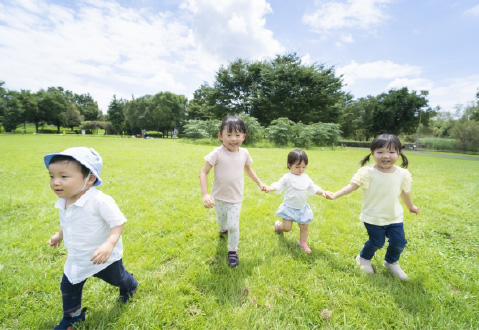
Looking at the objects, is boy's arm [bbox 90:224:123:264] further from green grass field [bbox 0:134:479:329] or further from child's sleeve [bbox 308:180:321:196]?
child's sleeve [bbox 308:180:321:196]

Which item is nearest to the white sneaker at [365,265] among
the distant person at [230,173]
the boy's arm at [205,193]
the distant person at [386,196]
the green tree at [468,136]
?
the distant person at [386,196]

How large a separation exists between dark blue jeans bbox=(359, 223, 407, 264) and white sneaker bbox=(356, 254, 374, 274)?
6 centimetres

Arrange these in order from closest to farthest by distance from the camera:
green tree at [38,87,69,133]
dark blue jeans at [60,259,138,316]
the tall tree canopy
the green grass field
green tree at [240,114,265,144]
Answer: dark blue jeans at [60,259,138,316] < the green grass field < green tree at [240,114,265,144] < the tall tree canopy < green tree at [38,87,69,133]

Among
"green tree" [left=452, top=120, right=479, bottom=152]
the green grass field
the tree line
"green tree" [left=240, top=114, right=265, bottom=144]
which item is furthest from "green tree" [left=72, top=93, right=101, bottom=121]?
"green tree" [left=452, top=120, right=479, bottom=152]

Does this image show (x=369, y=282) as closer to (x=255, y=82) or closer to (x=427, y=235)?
(x=427, y=235)

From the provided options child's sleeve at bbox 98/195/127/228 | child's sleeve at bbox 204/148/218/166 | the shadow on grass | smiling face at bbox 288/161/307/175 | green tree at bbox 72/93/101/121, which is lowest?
the shadow on grass

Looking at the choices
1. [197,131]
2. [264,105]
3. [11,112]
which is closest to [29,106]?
[11,112]

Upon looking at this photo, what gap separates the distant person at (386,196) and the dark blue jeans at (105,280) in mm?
2876

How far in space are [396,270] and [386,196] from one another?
1.00 metres

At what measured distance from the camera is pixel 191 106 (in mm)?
50938

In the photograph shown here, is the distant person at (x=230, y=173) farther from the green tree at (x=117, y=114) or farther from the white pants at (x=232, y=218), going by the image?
the green tree at (x=117, y=114)

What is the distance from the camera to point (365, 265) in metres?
2.74

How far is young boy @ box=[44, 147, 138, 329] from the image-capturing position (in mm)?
1609

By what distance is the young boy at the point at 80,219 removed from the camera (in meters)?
1.61
